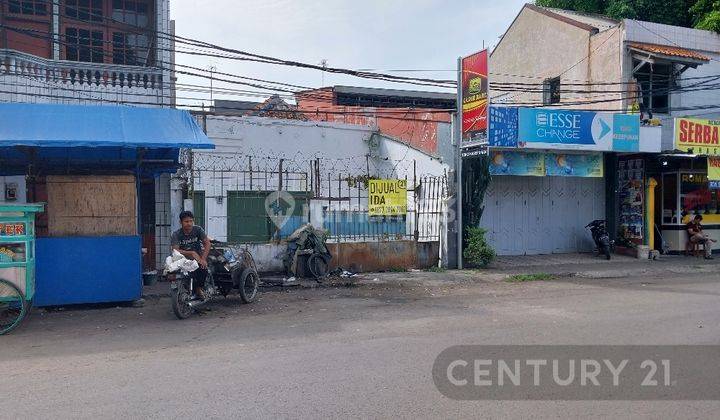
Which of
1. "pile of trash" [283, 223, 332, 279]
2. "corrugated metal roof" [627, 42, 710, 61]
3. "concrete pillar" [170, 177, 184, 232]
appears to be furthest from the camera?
"corrugated metal roof" [627, 42, 710, 61]

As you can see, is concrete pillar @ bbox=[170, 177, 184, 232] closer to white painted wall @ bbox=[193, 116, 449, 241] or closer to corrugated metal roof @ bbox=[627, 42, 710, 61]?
white painted wall @ bbox=[193, 116, 449, 241]

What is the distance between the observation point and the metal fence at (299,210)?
46.9 feet

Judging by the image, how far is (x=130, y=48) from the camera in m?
16.1

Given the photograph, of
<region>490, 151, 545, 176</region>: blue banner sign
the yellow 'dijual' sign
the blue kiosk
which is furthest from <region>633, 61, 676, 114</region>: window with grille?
the blue kiosk

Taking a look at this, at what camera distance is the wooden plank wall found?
9.99 metres

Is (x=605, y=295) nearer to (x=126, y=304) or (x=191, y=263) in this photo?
(x=191, y=263)

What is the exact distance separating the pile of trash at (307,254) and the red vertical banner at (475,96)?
4.68m

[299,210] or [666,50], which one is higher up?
[666,50]

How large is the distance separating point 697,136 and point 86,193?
677 inches

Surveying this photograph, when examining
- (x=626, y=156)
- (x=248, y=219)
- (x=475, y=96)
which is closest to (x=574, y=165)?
(x=626, y=156)

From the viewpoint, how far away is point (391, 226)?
15562mm

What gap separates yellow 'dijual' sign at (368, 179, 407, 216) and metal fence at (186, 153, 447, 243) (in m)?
0.27

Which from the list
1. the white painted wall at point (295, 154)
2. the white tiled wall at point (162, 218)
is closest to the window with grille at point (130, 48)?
the white painted wall at point (295, 154)

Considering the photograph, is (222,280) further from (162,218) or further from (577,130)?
(577,130)
